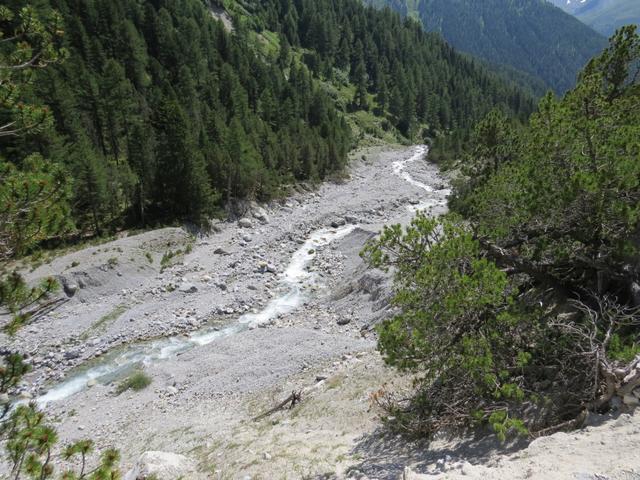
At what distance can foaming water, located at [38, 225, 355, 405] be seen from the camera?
67.7ft

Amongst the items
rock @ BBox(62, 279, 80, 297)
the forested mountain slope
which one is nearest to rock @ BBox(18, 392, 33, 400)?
rock @ BBox(62, 279, 80, 297)

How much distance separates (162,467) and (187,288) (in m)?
18.4

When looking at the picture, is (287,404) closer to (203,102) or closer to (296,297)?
(296,297)

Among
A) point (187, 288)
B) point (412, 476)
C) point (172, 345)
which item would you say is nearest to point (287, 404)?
point (412, 476)

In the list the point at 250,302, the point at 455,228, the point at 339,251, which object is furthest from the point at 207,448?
the point at 339,251

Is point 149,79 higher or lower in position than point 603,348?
lower

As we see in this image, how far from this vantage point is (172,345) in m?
23.5

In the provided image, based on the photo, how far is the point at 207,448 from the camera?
544 inches

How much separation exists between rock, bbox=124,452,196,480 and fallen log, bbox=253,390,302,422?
11.9 feet

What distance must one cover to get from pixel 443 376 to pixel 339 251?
25.4 metres

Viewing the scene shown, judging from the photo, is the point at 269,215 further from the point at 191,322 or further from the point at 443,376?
the point at 443,376

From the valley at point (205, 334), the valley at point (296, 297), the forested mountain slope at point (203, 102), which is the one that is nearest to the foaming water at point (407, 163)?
the valley at point (296, 297)

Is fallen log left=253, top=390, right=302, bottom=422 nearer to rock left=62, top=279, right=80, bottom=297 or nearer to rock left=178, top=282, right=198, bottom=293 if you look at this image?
rock left=178, top=282, right=198, bottom=293

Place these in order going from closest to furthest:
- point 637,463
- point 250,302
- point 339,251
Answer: point 637,463
point 250,302
point 339,251
